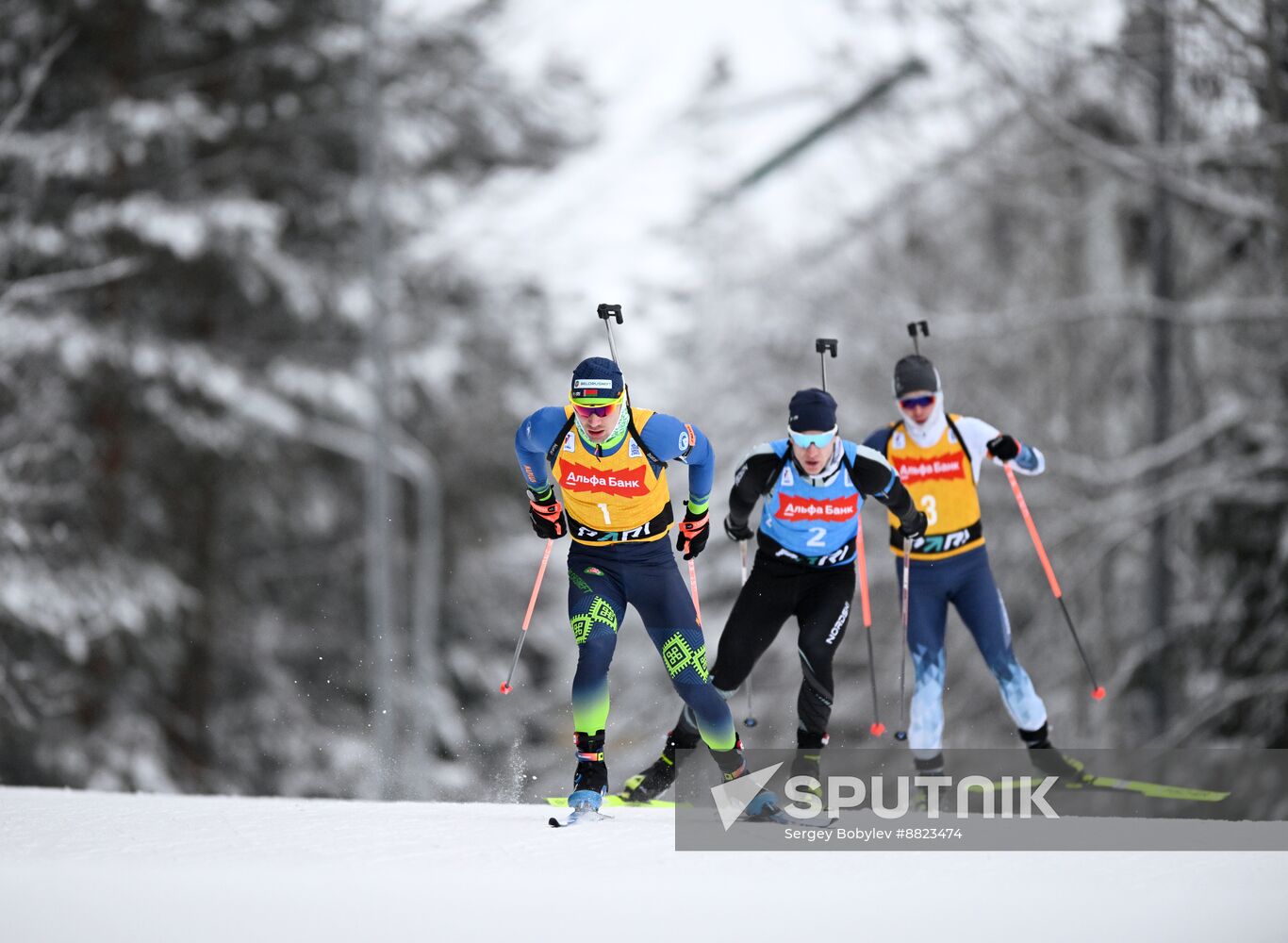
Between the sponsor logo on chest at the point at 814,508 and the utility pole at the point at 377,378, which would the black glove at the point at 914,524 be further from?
the utility pole at the point at 377,378

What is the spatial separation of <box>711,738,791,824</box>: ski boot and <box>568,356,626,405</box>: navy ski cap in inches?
64.1

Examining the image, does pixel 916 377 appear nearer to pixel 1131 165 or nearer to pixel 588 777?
pixel 588 777

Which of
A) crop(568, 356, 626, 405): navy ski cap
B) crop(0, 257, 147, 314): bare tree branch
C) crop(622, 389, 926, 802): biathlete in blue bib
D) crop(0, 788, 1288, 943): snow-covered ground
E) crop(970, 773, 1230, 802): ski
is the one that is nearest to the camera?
crop(0, 788, 1288, 943): snow-covered ground

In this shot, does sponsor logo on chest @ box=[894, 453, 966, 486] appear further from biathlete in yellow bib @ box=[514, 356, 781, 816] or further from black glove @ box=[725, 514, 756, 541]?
biathlete in yellow bib @ box=[514, 356, 781, 816]

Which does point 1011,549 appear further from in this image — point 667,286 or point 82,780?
point 82,780

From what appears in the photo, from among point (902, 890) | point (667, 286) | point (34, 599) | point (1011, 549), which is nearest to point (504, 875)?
point (902, 890)

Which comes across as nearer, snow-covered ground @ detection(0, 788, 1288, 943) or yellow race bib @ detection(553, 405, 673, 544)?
snow-covered ground @ detection(0, 788, 1288, 943)

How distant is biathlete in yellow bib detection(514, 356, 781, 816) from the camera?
570 cm

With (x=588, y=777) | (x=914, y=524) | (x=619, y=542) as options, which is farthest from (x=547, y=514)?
(x=914, y=524)

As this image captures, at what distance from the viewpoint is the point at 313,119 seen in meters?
17.0

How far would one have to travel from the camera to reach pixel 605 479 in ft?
18.7

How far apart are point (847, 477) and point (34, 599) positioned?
30.3ft

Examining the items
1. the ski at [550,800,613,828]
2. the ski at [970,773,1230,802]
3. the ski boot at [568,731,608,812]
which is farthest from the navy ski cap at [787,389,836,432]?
the ski at [970,773,1230,802]

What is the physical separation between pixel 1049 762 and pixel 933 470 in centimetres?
168
